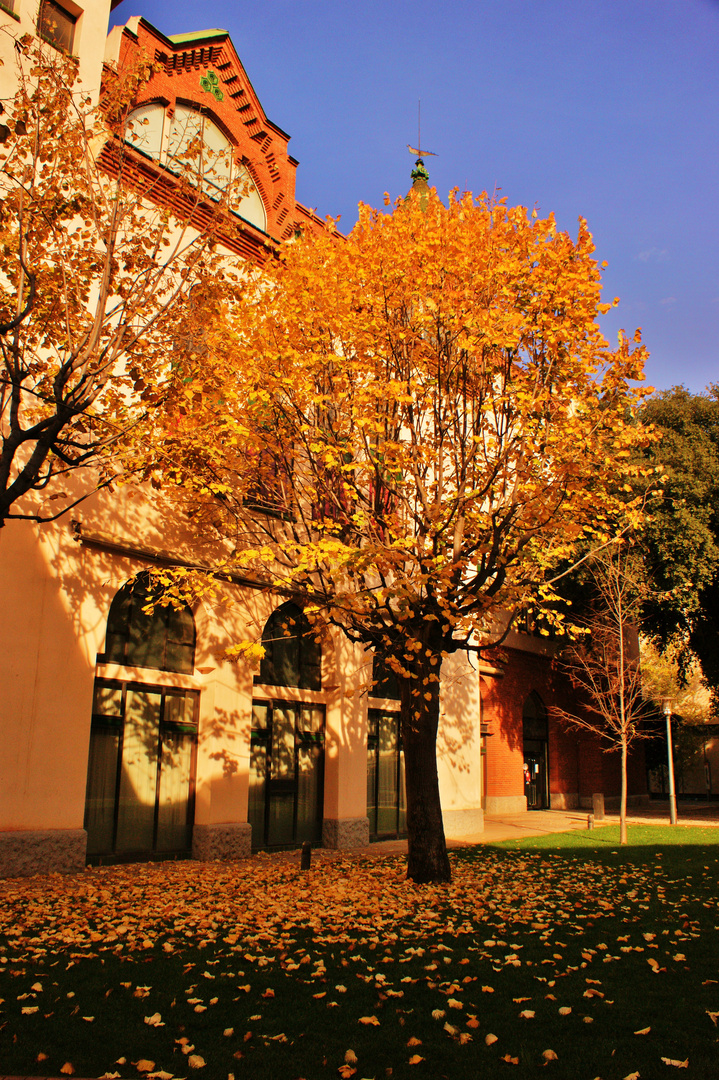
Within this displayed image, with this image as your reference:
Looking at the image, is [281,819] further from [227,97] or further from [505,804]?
[227,97]

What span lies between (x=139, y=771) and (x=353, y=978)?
306 inches

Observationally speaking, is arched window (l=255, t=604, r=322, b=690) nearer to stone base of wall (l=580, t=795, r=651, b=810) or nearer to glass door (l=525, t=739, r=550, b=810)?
glass door (l=525, t=739, r=550, b=810)

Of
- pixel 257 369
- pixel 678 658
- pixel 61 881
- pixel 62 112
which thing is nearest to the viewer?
pixel 62 112

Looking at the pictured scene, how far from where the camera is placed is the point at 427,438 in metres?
12.9

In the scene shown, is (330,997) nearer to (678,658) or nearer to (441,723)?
(441,723)

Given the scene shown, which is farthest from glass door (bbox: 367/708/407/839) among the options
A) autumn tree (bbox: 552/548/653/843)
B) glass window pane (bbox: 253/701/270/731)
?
autumn tree (bbox: 552/548/653/843)

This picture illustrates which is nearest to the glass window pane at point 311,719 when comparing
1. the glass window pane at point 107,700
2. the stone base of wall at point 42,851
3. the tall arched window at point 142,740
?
the tall arched window at point 142,740

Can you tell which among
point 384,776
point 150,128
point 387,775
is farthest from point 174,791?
point 150,128

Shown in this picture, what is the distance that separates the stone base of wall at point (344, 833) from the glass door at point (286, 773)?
0.22 m

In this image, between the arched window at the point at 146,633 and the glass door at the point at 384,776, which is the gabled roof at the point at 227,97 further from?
the glass door at the point at 384,776

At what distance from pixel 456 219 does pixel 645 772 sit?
1226 inches

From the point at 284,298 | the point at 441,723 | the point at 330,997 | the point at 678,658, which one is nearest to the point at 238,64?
the point at 284,298

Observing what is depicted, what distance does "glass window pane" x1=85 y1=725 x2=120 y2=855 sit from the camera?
12547 mm

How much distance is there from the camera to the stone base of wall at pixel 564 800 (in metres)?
30.1
